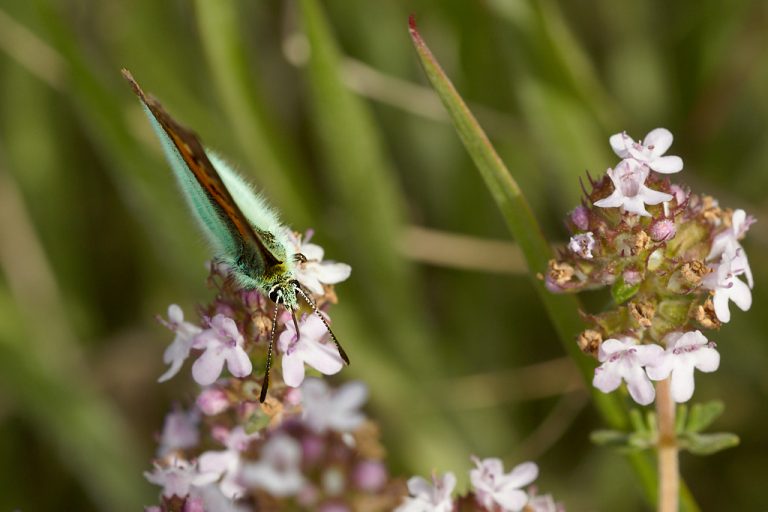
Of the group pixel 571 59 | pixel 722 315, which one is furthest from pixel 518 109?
pixel 722 315

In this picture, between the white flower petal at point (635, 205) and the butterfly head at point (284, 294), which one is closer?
the white flower petal at point (635, 205)

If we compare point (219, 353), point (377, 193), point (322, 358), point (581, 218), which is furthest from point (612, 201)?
point (377, 193)

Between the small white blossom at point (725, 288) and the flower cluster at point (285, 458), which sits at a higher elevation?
the small white blossom at point (725, 288)

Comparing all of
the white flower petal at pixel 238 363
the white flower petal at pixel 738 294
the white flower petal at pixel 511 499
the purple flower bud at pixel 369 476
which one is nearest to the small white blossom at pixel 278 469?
the purple flower bud at pixel 369 476

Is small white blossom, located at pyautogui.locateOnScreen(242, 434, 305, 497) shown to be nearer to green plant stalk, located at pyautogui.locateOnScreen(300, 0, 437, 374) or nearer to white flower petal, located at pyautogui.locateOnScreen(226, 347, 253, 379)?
white flower petal, located at pyautogui.locateOnScreen(226, 347, 253, 379)

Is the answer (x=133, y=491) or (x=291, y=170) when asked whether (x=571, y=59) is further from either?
(x=133, y=491)

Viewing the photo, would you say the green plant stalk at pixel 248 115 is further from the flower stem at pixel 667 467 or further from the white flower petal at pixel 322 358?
the flower stem at pixel 667 467
